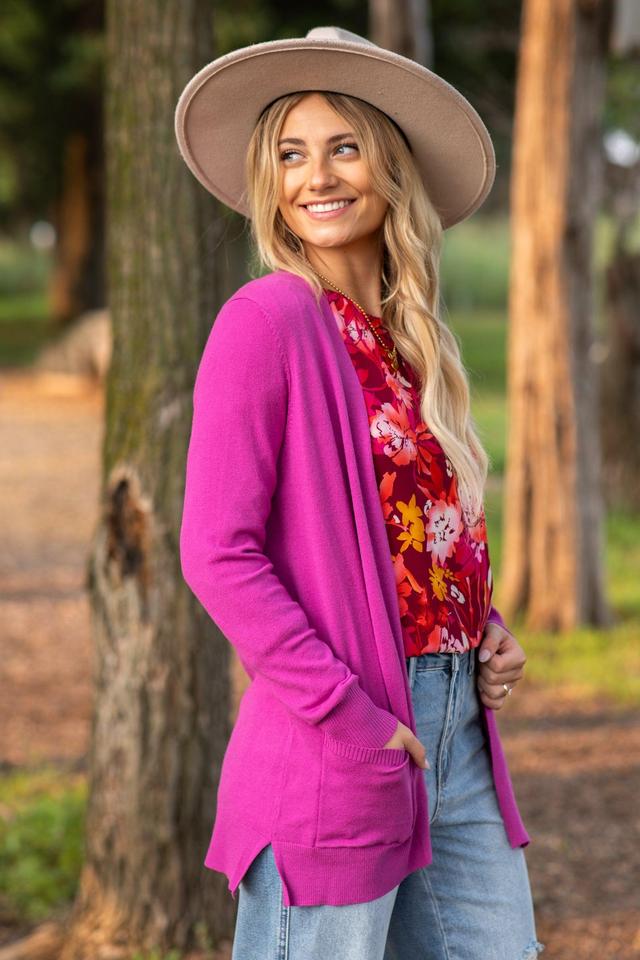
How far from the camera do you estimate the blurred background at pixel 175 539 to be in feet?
10.5

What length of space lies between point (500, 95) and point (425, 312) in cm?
1692

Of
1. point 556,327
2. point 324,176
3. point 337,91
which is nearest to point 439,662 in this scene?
point 324,176

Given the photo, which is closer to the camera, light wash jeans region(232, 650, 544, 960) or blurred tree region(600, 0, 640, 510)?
light wash jeans region(232, 650, 544, 960)

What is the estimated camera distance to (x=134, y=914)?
10.9ft

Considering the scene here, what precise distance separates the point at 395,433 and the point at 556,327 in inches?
202

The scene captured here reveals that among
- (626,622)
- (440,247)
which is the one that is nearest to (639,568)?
(626,622)

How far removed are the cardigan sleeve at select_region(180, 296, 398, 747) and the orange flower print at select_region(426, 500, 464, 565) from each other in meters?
0.26

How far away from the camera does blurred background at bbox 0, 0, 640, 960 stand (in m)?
3.21

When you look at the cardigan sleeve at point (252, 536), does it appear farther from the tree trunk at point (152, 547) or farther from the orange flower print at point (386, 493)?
the tree trunk at point (152, 547)

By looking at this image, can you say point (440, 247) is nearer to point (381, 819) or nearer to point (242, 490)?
point (242, 490)

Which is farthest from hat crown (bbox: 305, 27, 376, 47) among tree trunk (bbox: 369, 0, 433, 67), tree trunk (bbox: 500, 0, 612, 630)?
tree trunk (bbox: 369, 0, 433, 67)

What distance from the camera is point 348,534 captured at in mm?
1901

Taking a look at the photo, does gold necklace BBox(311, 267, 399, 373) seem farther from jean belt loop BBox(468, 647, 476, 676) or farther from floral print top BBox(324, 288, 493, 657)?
jean belt loop BBox(468, 647, 476, 676)

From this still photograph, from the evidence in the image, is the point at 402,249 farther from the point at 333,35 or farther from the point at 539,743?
the point at 539,743
